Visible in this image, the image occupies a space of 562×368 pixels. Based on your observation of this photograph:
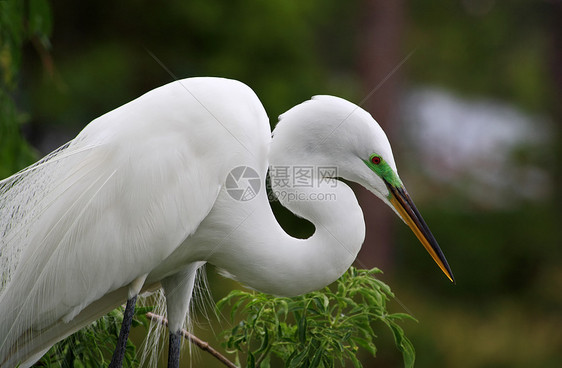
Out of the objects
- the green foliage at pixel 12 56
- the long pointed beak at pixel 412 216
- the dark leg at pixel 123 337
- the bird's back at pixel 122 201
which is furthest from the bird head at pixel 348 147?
the green foliage at pixel 12 56

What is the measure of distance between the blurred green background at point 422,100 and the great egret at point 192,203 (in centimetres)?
82

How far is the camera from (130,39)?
6.32 meters

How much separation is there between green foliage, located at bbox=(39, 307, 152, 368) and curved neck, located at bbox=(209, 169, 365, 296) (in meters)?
0.37

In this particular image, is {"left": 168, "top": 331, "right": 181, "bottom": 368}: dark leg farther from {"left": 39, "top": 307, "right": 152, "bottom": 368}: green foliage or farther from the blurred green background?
the blurred green background

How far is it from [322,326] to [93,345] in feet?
2.33

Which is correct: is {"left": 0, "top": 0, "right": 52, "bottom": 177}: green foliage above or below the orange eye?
below

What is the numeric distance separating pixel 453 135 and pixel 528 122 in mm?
1110

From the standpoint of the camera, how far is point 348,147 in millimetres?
1832

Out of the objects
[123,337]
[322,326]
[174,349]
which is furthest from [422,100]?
[123,337]

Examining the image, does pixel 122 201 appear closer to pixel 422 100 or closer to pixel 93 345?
pixel 93 345

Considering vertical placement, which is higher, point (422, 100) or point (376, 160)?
point (376, 160)

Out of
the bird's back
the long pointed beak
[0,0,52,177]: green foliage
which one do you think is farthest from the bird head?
[0,0,52,177]: green foliage

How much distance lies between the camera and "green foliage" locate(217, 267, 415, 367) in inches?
69.2

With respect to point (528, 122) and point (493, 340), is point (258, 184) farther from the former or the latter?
point (528, 122)
